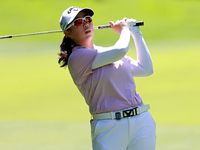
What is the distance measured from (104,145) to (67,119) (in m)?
2.63

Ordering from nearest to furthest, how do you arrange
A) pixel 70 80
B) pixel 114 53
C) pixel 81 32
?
pixel 114 53, pixel 81 32, pixel 70 80

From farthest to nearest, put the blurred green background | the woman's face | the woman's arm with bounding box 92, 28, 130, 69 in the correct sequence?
1. the blurred green background
2. the woman's face
3. the woman's arm with bounding box 92, 28, 130, 69

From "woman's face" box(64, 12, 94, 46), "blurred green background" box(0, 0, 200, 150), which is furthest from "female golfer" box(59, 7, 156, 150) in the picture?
"blurred green background" box(0, 0, 200, 150)

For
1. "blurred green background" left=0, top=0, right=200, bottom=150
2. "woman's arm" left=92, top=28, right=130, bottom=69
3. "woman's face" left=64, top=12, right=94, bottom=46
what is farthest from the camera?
"blurred green background" left=0, top=0, right=200, bottom=150

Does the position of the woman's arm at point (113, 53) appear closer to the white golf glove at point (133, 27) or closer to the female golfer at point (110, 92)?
the female golfer at point (110, 92)

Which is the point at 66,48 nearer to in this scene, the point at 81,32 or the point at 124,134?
the point at 81,32

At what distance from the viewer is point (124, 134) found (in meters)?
1.68

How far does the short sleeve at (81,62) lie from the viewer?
1.72 meters

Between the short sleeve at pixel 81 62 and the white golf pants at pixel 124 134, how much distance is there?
24cm

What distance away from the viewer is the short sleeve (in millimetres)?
1724

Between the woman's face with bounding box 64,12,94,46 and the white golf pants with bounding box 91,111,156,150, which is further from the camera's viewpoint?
the woman's face with bounding box 64,12,94,46

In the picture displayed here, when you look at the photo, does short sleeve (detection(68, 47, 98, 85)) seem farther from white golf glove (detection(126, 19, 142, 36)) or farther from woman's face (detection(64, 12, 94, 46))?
white golf glove (detection(126, 19, 142, 36))

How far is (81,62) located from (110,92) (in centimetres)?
20

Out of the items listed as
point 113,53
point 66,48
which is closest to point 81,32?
point 66,48
